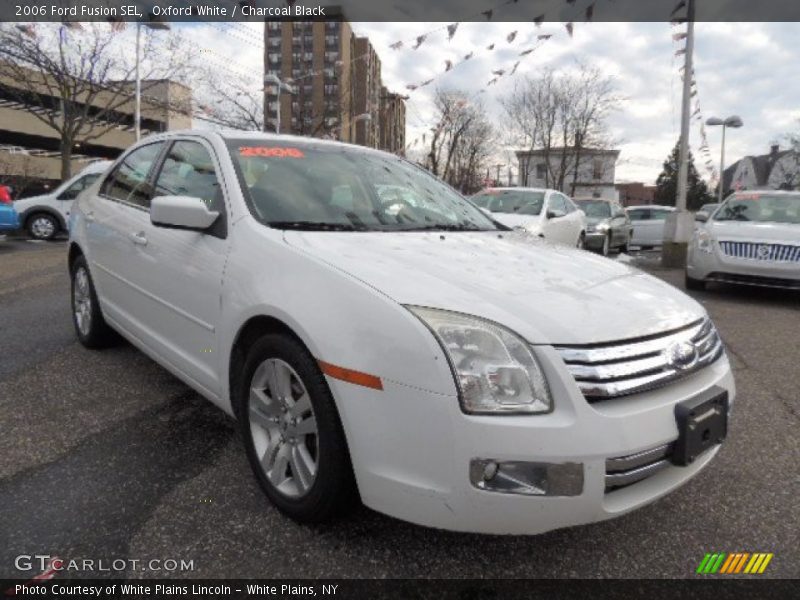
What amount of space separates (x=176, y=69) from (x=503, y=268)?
24.5 m

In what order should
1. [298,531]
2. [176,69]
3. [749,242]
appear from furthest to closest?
[176,69]
[749,242]
[298,531]

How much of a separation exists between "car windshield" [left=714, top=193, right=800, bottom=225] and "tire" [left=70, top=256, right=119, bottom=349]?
757cm

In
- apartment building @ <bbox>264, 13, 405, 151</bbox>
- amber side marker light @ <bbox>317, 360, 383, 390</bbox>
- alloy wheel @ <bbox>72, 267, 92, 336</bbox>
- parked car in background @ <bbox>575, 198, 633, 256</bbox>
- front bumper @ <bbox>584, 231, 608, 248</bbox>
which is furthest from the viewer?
apartment building @ <bbox>264, 13, 405, 151</bbox>

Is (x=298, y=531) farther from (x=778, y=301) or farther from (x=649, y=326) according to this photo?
(x=778, y=301)

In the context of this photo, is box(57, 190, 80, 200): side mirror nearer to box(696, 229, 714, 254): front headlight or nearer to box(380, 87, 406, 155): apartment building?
box(696, 229, 714, 254): front headlight

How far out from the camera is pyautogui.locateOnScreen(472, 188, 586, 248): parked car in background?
902 centimetres

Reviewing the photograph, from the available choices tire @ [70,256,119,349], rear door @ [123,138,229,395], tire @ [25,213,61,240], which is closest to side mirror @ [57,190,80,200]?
tire @ [25,213,61,240]

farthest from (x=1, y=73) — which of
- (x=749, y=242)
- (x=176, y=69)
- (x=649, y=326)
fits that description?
(x=649, y=326)

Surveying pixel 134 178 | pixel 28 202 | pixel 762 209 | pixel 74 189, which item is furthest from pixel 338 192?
pixel 28 202

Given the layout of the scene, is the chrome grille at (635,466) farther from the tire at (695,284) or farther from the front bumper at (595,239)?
the front bumper at (595,239)

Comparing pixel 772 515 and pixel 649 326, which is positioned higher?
pixel 649 326

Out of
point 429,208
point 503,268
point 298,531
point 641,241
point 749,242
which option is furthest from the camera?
point 641,241

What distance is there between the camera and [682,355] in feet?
6.69

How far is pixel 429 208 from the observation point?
323cm
